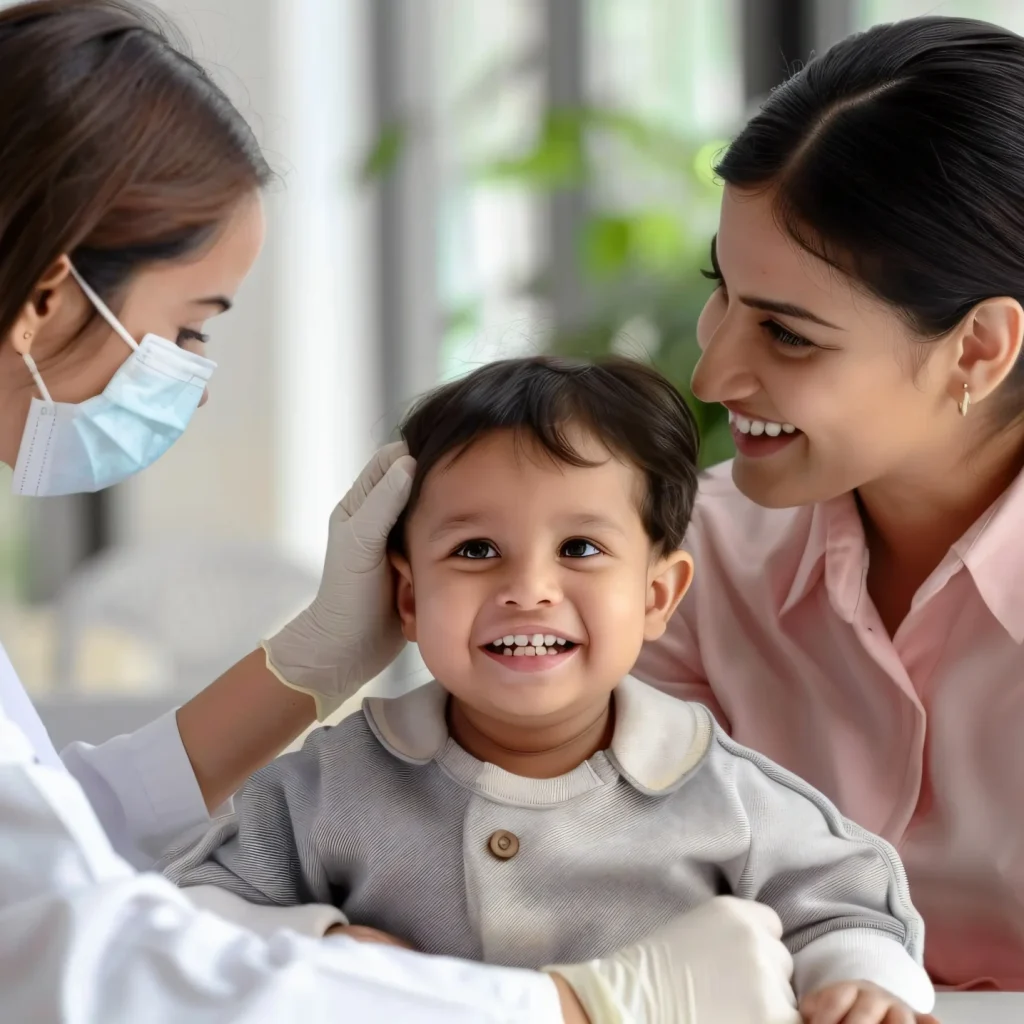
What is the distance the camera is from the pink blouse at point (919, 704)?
1424 mm

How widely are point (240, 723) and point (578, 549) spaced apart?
1.44 ft

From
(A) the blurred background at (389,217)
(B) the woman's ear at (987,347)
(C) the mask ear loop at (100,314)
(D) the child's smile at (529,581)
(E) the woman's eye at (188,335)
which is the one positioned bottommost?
(A) the blurred background at (389,217)

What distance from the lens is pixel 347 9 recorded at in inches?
165

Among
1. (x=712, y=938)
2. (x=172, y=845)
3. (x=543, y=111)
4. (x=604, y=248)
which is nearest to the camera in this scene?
(x=712, y=938)

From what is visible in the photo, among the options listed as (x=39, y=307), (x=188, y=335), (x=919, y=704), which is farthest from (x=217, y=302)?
(x=919, y=704)

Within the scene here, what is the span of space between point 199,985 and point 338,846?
1.01 feet

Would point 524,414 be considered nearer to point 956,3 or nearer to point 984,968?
point 984,968

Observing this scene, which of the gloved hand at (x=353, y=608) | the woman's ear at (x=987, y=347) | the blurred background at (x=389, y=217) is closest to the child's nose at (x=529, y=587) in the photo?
the gloved hand at (x=353, y=608)

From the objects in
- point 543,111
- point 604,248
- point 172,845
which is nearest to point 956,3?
point 604,248

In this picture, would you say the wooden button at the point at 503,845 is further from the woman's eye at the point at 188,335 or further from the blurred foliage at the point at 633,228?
the blurred foliage at the point at 633,228

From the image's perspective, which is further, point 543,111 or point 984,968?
point 543,111

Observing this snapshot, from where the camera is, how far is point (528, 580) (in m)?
1.18

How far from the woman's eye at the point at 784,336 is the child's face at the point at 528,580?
0.28 m

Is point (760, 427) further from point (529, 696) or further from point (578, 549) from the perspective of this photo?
point (529, 696)
